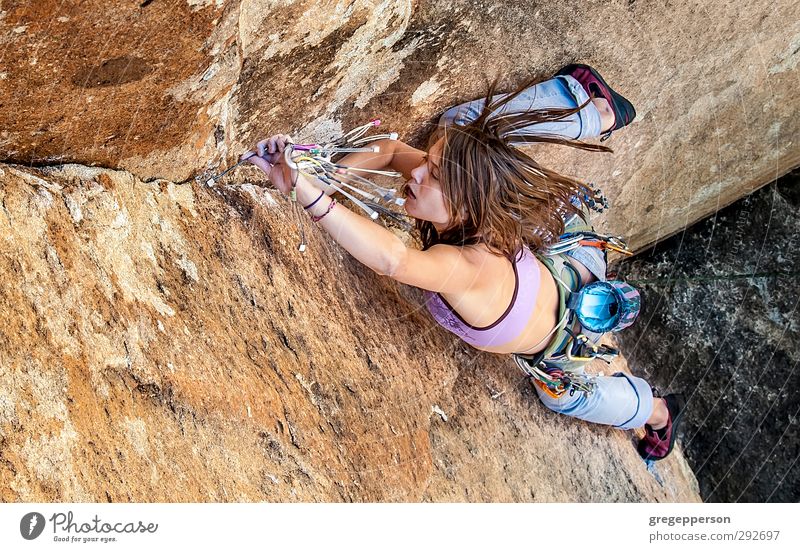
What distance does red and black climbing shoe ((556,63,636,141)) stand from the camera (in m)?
0.94

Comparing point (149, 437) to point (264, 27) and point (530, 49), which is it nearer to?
point (264, 27)

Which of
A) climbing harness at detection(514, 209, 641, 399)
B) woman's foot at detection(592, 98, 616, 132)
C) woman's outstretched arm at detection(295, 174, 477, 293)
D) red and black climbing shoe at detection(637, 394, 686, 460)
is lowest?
red and black climbing shoe at detection(637, 394, 686, 460)

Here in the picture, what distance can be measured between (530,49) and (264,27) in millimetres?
363

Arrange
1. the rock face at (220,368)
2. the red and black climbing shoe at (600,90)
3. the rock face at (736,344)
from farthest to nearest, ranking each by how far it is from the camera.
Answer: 1. the rock face at (736,344)
2. the red and black climbing shoe at (600,90)
3. the rock face at (220,368)

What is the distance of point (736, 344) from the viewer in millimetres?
1276

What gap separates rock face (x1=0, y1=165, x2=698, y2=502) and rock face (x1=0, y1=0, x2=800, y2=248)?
0.06 meters

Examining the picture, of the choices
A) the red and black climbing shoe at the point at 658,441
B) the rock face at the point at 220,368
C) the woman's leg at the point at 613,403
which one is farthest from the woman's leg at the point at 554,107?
the red and black climbing shoe at the point at 658,441

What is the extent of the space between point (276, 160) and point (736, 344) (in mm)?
906

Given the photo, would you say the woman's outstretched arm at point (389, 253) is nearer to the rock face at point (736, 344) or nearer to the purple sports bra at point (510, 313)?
the purple sports bra at point (510, 313)

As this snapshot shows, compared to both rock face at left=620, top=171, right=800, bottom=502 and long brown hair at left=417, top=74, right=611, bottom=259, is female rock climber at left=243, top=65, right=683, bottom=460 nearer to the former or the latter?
long brown hair at left=417, top=74, right=611, bottom=259

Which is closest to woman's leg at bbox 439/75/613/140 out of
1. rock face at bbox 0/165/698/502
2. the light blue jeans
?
the light blue jeans

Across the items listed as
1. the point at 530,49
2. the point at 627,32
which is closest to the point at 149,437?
the point at 530,49

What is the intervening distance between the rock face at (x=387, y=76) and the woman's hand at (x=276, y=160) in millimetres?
46

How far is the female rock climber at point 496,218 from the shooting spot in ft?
2.31
